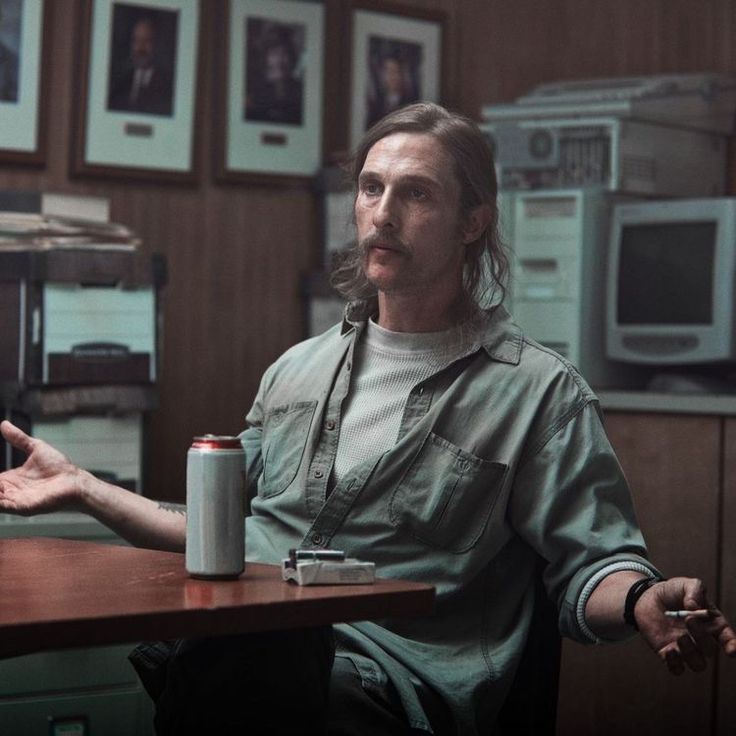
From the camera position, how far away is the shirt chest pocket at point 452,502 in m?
1.82

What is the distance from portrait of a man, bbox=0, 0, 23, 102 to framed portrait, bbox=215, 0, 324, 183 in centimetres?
59

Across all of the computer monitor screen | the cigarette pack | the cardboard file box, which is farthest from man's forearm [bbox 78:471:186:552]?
the computer monitor screen

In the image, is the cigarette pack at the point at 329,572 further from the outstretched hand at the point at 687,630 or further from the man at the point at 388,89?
the man at the point at 388,89

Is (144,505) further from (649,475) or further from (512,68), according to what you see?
(512,68)

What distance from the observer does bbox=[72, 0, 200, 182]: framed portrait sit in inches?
146

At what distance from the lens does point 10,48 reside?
3576 mm

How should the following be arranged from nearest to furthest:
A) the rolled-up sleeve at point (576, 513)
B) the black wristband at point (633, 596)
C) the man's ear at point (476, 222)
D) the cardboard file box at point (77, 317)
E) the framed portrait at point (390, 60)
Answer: the black wristband at point (633, 596)
the rolled-up sleeve at point (576, 513)
the man's ear at point (476, 222)
the cardboard file box at point (77, 317)
the framed portrait at point (390, 60)

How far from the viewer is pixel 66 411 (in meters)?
3.27

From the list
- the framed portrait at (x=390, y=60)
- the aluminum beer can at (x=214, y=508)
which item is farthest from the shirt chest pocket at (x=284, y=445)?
the framed portrait at (x=390, y=60)

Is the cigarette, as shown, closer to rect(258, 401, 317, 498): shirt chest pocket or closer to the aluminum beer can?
the aluminum beer can

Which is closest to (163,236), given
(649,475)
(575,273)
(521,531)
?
(575,273)

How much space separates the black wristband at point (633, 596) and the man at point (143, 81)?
2.49 metres

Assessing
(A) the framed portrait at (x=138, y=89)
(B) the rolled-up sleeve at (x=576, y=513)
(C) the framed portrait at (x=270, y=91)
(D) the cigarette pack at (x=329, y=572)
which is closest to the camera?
(D) the cigarette pack at (x=329, y=572)

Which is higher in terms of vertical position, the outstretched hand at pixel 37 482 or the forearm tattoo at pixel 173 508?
the outstretched hand at pixel 37 482
